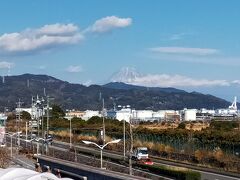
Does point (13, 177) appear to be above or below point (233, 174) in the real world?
above

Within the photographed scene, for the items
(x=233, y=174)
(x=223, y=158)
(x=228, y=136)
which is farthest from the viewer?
(x=228, y=136)

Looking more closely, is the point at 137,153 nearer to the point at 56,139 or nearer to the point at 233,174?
the point at 233,174

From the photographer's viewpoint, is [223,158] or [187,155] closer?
[223,158]

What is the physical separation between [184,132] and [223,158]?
81.0ft

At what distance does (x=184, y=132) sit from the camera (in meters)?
87.2

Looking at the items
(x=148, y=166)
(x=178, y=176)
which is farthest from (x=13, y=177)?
(x=148, y=166)

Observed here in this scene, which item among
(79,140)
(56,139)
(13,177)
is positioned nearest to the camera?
(13,177)

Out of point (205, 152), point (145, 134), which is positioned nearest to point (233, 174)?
point (205, 152)

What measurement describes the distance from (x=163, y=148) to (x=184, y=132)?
932cm

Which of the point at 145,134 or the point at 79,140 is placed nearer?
the point at 145,134

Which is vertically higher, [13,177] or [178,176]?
[13,177]

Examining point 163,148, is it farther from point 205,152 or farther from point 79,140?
point 79,140

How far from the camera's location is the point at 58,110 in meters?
188

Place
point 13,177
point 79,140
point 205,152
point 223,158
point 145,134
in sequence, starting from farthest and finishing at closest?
point 79,140
point 145,134
point 205,152
point 223,158
point 13,177
